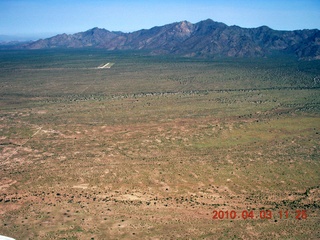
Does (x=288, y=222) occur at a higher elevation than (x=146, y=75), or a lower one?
lower

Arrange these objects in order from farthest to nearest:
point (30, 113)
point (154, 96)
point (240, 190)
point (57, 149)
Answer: point (154, 96), point (30, 113), point (57, 149), point (240, 190)

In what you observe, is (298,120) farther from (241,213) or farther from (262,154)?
(241,213)

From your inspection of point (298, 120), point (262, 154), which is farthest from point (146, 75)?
point (262, 154)

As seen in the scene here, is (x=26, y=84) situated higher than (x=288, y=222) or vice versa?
(x=26, y=84)

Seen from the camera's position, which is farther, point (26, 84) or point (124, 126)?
point (26, 84)

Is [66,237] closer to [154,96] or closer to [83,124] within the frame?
[83,124]

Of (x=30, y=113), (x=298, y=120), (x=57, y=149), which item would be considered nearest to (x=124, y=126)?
(x=57, y=149)

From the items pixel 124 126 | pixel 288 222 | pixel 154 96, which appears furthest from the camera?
pixel 154 96

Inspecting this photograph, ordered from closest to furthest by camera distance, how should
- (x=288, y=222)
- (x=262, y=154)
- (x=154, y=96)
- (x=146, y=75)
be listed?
(x=288, y=222) < (x=262, y=154) < (x=154, y=96) < (x=146, y=75)

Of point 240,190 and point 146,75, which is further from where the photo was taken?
point 146,75
